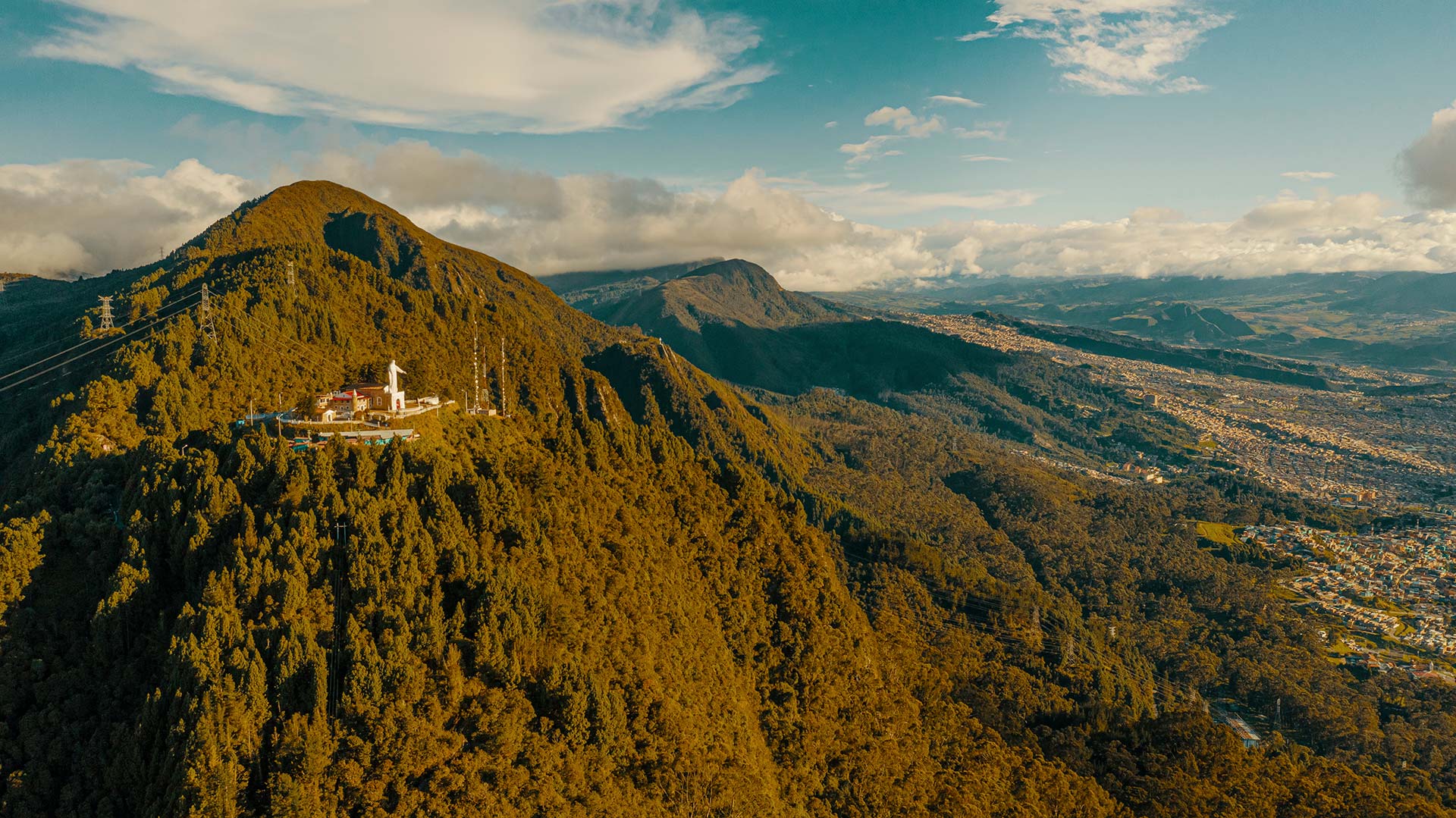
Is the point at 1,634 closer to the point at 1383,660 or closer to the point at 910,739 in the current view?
the point at 910,739

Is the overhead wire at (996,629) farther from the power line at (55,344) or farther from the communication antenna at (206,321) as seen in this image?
the power line at (55,344)

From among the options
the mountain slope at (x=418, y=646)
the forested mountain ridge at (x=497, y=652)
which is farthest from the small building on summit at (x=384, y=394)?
the forested mountain ridge at (x=497, y=652)

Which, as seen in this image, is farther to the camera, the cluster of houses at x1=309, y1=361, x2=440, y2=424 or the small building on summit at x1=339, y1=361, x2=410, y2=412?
the small building on summit at x1=339, y1=361, x2=410, y2=412

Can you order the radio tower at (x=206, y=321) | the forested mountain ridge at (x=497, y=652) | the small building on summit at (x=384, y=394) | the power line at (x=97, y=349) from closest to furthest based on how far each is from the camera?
the forested mountain ridge at (x=497, y=652) → the small building on summit at (x=384, y=394) → the radio tower at (x=206, y=321) → the power line at (x=97, y=349)

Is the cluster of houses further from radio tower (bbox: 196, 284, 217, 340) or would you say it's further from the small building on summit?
radio tower (bbox: 196, 284, 217, 340)

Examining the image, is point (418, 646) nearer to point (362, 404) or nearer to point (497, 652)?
point (497, 652)

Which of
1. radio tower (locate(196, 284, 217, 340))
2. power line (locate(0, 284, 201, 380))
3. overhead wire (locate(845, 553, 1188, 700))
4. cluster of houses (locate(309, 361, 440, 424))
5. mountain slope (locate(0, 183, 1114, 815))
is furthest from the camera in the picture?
overhead wire (locate(845, 553, 1188, 700))

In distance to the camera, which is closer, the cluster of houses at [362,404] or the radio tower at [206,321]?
the cluster of houses at [362,404]

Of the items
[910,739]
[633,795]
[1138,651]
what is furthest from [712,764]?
[1138,651]

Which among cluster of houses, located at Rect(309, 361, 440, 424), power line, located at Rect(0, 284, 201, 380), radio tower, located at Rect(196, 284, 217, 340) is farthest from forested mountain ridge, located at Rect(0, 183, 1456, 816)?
cluster of houses, located at Rect(309, 361, 440, 424)
